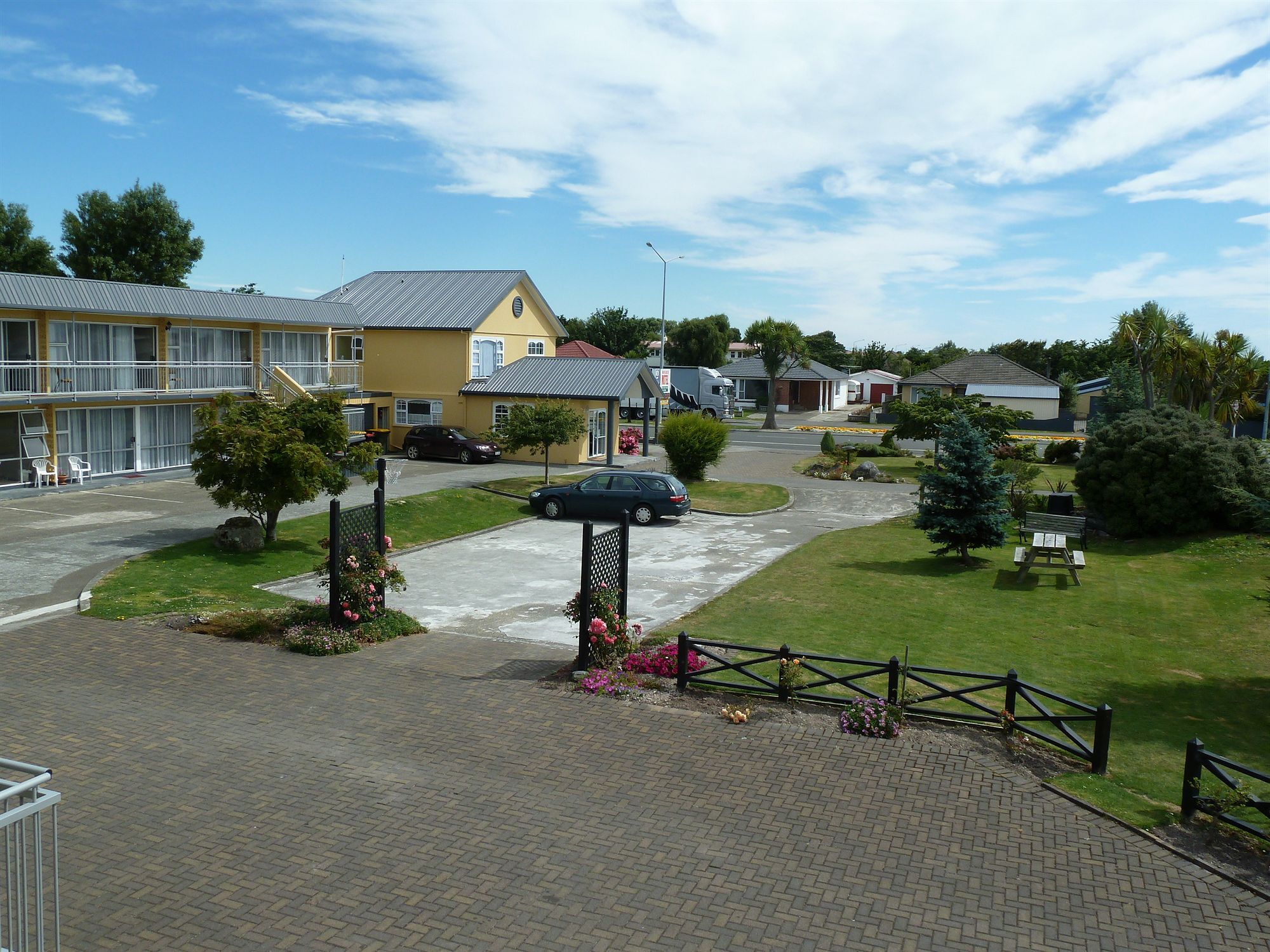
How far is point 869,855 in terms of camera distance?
8.24m

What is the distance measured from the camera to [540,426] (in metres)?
30.8

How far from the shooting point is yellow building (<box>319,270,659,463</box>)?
38.7 metres

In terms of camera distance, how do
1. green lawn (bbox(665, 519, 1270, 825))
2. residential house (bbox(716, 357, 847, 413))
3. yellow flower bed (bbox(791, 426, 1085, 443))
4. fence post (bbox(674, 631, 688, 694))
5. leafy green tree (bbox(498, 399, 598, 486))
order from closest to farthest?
green lawn (bbox(665, 519, 1270, 825)) → fence post (bbox(674, 631, 688, 694)) → leafy green tree (bbox(498, 399, 598, 486)) → yellow flower bed (bbox(791, 426, 1085, 443)) → residential house (bbox(716, 357, 847, 413))

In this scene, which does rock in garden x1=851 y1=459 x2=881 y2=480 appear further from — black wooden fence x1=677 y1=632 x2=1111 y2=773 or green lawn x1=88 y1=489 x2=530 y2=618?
black wooden fence x1=677 y1=632 x2=1111 y2=773

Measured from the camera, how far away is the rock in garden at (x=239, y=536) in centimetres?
2008

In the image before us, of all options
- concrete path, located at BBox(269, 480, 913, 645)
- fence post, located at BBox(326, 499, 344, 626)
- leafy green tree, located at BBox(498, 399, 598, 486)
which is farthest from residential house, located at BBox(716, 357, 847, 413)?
fence post, located at BBox(326, 499, 344, 626)

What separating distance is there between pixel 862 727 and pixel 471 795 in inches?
177

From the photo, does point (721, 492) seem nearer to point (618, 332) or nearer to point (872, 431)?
point (872, 431)

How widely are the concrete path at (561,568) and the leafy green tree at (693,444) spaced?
4639 millimetres

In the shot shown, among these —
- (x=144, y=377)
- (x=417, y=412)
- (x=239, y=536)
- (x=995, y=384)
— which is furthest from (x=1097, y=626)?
(x=995, y=384)

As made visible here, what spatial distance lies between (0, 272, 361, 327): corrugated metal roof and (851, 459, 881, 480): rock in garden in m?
20.7

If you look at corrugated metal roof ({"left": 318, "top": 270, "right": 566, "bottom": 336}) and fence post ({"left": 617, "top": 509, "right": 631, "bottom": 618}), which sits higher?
corrugated metal roof ({"left": 318, "top": 270, "right": 566, "bottom": 336})

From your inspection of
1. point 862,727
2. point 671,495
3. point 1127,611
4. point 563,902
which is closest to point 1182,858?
point 862,727

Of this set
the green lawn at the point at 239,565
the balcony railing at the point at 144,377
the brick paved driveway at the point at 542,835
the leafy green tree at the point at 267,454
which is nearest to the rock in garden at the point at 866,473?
the green lawn at the point at 239,565
